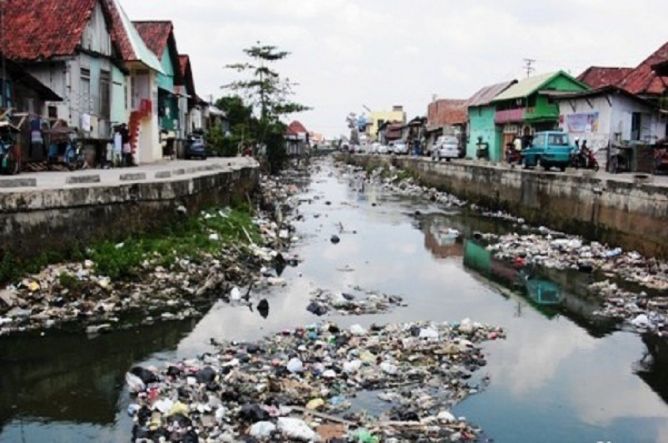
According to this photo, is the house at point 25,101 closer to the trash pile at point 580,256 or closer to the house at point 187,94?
the trash pile at point 580,256

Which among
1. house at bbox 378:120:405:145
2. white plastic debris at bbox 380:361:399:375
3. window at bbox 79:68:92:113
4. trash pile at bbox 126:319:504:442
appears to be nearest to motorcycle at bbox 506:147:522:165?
window at bbox 79:68:92:113

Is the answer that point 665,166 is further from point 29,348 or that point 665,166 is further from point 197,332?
point 29,348

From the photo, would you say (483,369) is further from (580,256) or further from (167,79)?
(167,79)

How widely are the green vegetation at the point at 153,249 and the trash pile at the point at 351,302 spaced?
2.50 meters

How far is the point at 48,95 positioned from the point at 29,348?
10.6 m

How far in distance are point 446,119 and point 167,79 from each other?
106ft

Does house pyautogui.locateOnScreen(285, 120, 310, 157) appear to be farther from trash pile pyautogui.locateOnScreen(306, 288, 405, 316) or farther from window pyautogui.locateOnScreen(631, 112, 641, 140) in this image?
trash pile pyautogui.locateOnScreen(306, 288, 405, 316)

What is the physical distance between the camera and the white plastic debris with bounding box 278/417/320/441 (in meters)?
6.30

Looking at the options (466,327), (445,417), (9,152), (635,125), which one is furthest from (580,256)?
(635,125)

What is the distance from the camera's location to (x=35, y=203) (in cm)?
1111

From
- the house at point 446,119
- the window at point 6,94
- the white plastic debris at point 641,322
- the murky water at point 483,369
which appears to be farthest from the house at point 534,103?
the white plastic debris at point 641,322

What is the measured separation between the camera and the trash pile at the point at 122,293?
9.83 metres

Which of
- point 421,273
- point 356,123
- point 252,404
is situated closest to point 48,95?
point 421,273

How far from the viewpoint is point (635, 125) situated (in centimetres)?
2758
